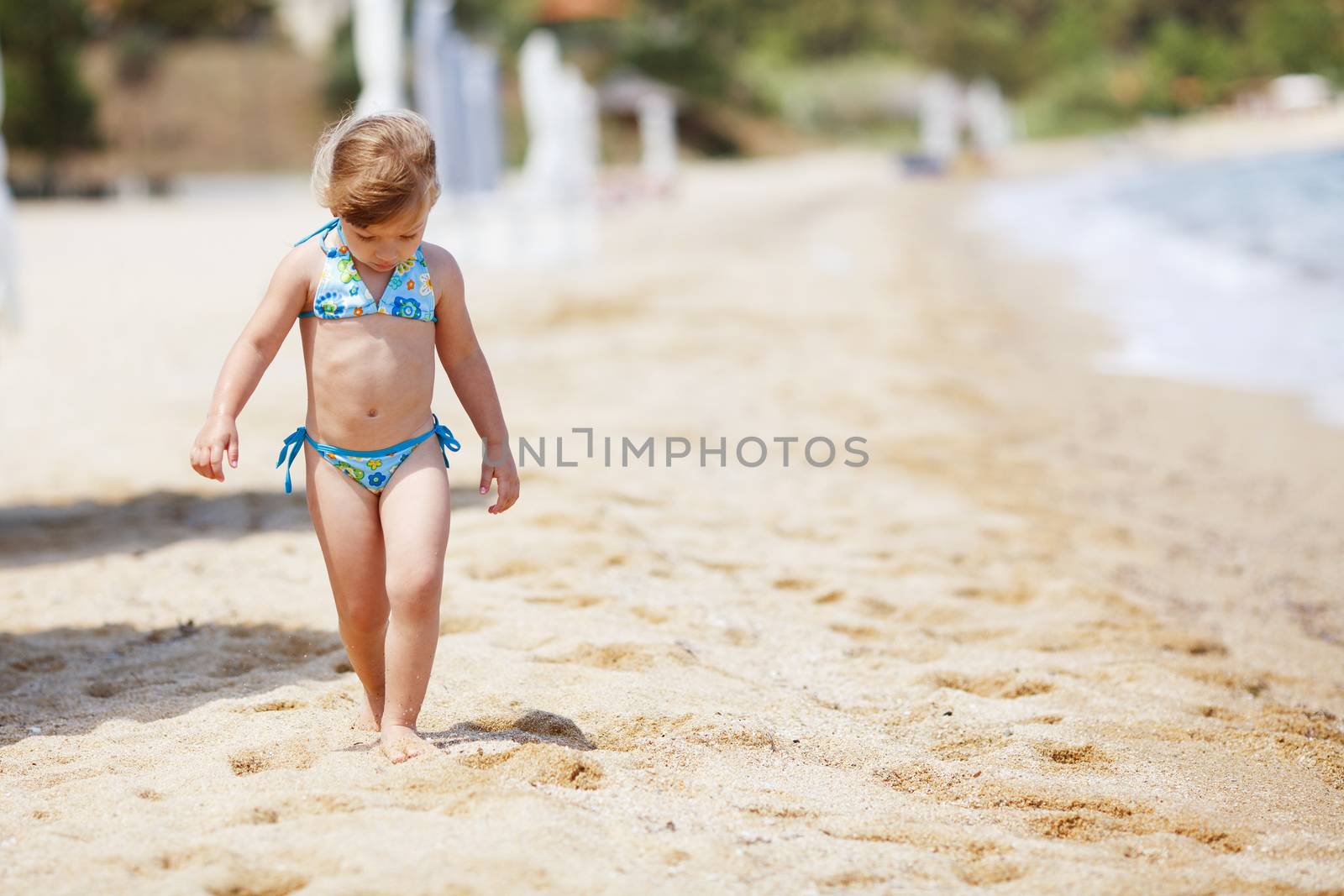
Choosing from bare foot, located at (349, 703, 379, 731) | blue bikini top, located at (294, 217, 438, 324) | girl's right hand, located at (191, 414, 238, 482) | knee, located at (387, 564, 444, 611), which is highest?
blue bikini top, located at (294, 217, 438, 324)

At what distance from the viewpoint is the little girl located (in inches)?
106

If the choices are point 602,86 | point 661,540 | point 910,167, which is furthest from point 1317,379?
point 602,86

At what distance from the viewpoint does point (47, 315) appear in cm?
1152

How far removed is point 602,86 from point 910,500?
46.1 metres

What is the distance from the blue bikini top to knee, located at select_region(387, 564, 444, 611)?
1.72ft

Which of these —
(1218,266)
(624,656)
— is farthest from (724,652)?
(1218,266)

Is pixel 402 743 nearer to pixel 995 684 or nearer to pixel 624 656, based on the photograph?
pixel 624 656

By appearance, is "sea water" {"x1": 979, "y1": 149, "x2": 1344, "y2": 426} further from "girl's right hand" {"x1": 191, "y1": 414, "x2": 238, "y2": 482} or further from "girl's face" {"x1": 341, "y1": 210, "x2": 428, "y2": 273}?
"girl's right hand" {"x1": 191, "y1": 414, "x2": 238, "y2": 482}

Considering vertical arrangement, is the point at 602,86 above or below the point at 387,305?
above

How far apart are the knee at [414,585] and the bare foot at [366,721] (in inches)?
15.6

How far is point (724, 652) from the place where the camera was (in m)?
3.71

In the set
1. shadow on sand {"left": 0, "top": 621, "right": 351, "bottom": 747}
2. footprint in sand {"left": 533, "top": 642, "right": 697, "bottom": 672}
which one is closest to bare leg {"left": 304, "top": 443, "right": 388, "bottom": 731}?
shadow on sand {"left": 0, "top": 621, "right": 351, "bottom": 747}

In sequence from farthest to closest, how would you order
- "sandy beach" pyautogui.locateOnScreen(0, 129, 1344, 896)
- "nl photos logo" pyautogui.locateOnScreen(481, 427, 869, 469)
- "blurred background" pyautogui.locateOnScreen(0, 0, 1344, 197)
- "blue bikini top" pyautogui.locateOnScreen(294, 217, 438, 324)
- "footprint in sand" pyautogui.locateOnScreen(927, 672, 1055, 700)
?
"blurred background" pyautogui.locateOnScreen(0, 0, 1344, 197) < "nl photos logo" pyautogui.locateOnScreen(481, 427, 869, 469) < "footprint in sand" pyautogui.locateOnScreen(927, 672, 1055, 700) < "blue bikini top" pyautogui.locateOnScreen(294, 217, 438, 324) < "sandy beach" pyautogui.locateOnScreen(0, 129, 1344, 896)

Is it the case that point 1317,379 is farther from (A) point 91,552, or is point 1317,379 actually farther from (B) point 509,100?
(B) point 509,100
